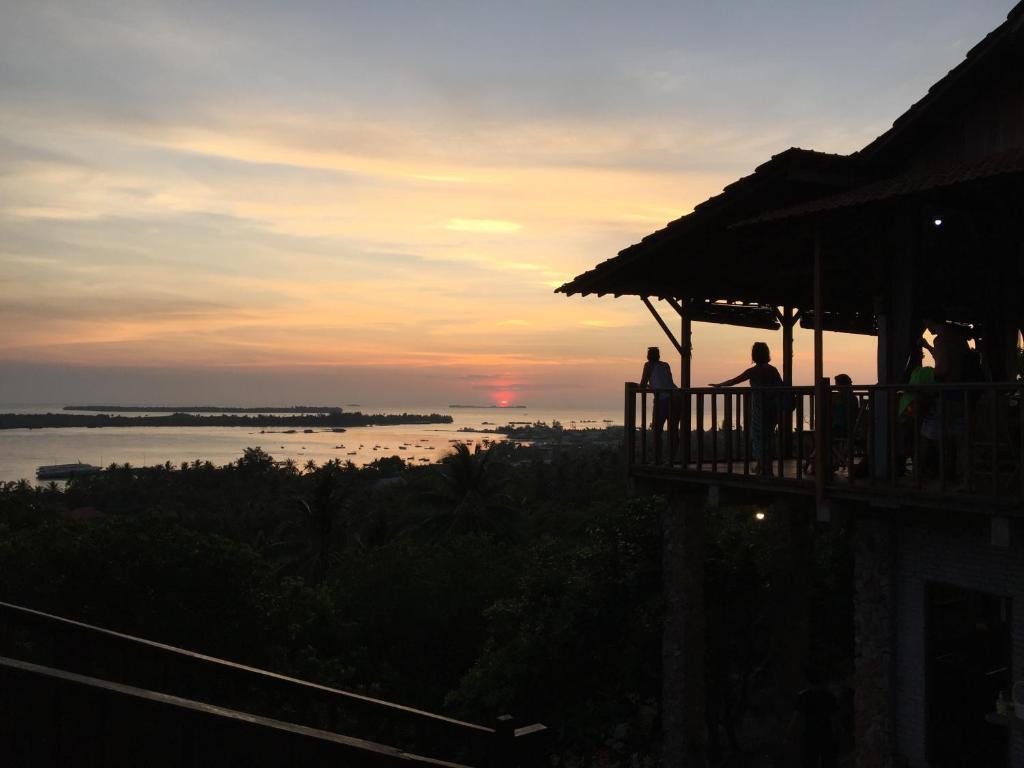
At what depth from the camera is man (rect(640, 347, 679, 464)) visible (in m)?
9.65

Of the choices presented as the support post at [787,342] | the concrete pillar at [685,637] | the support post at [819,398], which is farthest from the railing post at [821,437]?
the support post at [787,342]

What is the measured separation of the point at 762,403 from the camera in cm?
844

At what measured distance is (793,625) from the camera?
46.3ft

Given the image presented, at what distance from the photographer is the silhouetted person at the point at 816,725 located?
8375 millimetres

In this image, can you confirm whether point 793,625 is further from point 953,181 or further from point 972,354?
point 953,181

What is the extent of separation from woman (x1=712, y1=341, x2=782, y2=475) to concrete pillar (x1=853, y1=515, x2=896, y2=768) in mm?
1211

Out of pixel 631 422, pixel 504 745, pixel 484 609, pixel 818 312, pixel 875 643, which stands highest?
pixel 818 312

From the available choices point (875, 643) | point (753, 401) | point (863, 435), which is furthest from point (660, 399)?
point (875, 643)

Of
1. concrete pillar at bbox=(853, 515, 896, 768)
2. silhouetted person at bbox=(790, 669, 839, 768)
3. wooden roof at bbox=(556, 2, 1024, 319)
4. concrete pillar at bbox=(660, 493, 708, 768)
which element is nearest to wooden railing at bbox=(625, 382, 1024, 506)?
concrete pillar at bbox=(853, 515, 896, 768)

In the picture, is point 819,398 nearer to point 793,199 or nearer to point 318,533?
point 793,199

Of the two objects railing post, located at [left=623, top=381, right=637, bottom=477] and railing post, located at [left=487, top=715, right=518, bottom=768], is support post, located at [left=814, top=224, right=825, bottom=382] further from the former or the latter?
railing post, located at [left=487, top=715, right=518, bottom=768]

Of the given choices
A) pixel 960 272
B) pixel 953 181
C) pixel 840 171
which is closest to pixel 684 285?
pixel 840 171

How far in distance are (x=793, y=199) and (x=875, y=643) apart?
533 centimetres

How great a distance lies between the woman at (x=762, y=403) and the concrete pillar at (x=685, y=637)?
6.37 ft
